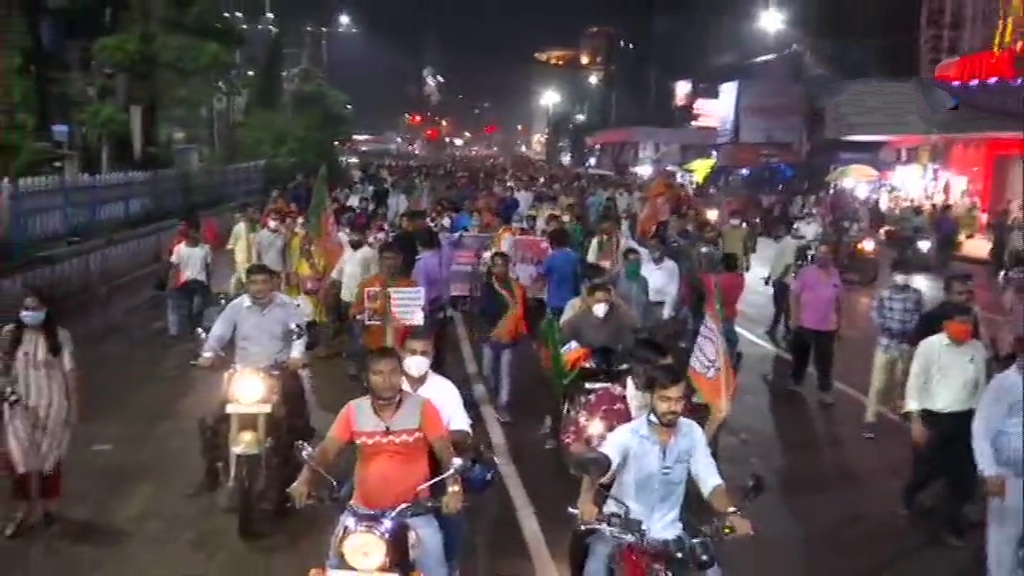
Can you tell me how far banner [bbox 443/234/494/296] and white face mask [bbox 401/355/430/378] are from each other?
8.84 m

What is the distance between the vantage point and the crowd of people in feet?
17.3

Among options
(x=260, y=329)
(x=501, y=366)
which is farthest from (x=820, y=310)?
(x=260, y=329)

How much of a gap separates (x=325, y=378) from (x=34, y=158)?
1360 centimetres

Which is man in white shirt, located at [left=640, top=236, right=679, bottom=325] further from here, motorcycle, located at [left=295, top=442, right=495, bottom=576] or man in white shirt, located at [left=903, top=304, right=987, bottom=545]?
motorcycle, located at [left=295, top=442, right=495, bottom=576]

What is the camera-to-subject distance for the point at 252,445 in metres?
8.26

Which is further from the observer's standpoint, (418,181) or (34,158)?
(418,181)

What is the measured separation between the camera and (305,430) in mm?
9859

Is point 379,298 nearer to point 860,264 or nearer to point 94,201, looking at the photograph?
point 94,201

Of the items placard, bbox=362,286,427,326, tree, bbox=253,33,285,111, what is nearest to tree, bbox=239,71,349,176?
tree, bbox=253,33,285,111

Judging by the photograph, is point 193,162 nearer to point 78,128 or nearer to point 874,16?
point 78,128

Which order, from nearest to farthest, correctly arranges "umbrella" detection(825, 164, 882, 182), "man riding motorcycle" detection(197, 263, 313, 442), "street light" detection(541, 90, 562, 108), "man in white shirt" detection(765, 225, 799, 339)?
"man riding motorcycle" detection(197, 263, 313, 442)
"man in white shirt" detection(765, 225, 799, 339)
"umbrella" detection(825, 164, 882, 182)
"street light" detection(541, 90, 562, 108)

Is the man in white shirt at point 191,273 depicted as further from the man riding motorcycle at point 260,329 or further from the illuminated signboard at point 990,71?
the illuminated signboard at point 990,71

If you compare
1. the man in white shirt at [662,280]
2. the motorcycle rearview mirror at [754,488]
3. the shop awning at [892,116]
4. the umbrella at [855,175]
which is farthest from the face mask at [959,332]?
the umbrella at [855,175]

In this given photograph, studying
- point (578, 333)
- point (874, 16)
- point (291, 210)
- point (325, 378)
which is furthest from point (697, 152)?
point (578, 333)
